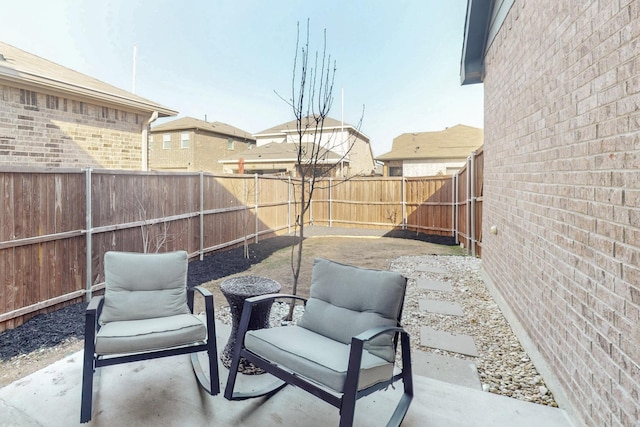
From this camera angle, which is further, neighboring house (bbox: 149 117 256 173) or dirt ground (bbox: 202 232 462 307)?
neighboring house (bbox: 149 117 256 173)

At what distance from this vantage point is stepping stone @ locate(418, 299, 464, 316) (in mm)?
4543

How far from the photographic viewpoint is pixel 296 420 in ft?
7.65

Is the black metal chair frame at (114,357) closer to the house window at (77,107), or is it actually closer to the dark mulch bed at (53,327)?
the dark mulch bed at (53,327)

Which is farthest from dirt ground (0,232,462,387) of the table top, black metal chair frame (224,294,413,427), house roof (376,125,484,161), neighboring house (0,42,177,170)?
house roof (376,125,484,161)

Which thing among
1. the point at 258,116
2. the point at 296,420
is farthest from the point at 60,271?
the point at 258,116

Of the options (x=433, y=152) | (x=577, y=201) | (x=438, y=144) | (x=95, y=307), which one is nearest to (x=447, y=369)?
(x=577, y=201)

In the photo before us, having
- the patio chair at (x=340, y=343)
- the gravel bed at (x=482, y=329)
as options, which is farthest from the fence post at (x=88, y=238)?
the gravel bed at (x=482, y=329)

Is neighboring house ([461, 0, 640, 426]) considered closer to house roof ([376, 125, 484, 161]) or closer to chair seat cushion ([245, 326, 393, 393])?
chair seat cushion ([245, 326, 393, 393])

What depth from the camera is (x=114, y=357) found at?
8.02ft

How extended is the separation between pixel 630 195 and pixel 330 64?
3455 mm

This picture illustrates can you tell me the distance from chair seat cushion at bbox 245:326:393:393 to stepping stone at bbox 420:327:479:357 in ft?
4.90

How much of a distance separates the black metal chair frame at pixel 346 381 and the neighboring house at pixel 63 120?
494 cm

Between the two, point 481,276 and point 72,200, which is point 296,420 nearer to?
point 72,200

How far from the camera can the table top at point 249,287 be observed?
122 inches
